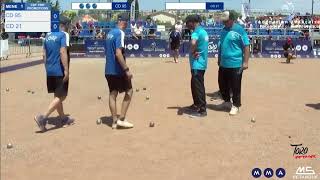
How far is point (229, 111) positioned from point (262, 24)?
2381 cm

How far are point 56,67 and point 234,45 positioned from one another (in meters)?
3.14

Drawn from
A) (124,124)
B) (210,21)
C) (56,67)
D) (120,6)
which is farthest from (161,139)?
(210,21)

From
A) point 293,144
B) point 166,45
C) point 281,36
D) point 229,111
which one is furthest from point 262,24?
point 293,144

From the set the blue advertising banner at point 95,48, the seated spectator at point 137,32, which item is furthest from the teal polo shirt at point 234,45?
the seated spectator at point 137,32

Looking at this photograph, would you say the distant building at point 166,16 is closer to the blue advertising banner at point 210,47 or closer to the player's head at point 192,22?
the blue advertising banner at point 210,47

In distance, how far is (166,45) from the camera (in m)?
27.5

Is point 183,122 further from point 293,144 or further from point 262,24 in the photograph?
point 262,24

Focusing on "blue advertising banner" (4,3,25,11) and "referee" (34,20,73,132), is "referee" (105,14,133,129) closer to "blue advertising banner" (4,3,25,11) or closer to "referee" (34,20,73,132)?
"referee" (34,20,73,132)

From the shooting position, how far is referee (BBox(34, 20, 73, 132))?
7582 millimetres

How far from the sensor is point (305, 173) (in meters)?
5.43

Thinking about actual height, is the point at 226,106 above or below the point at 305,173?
above
